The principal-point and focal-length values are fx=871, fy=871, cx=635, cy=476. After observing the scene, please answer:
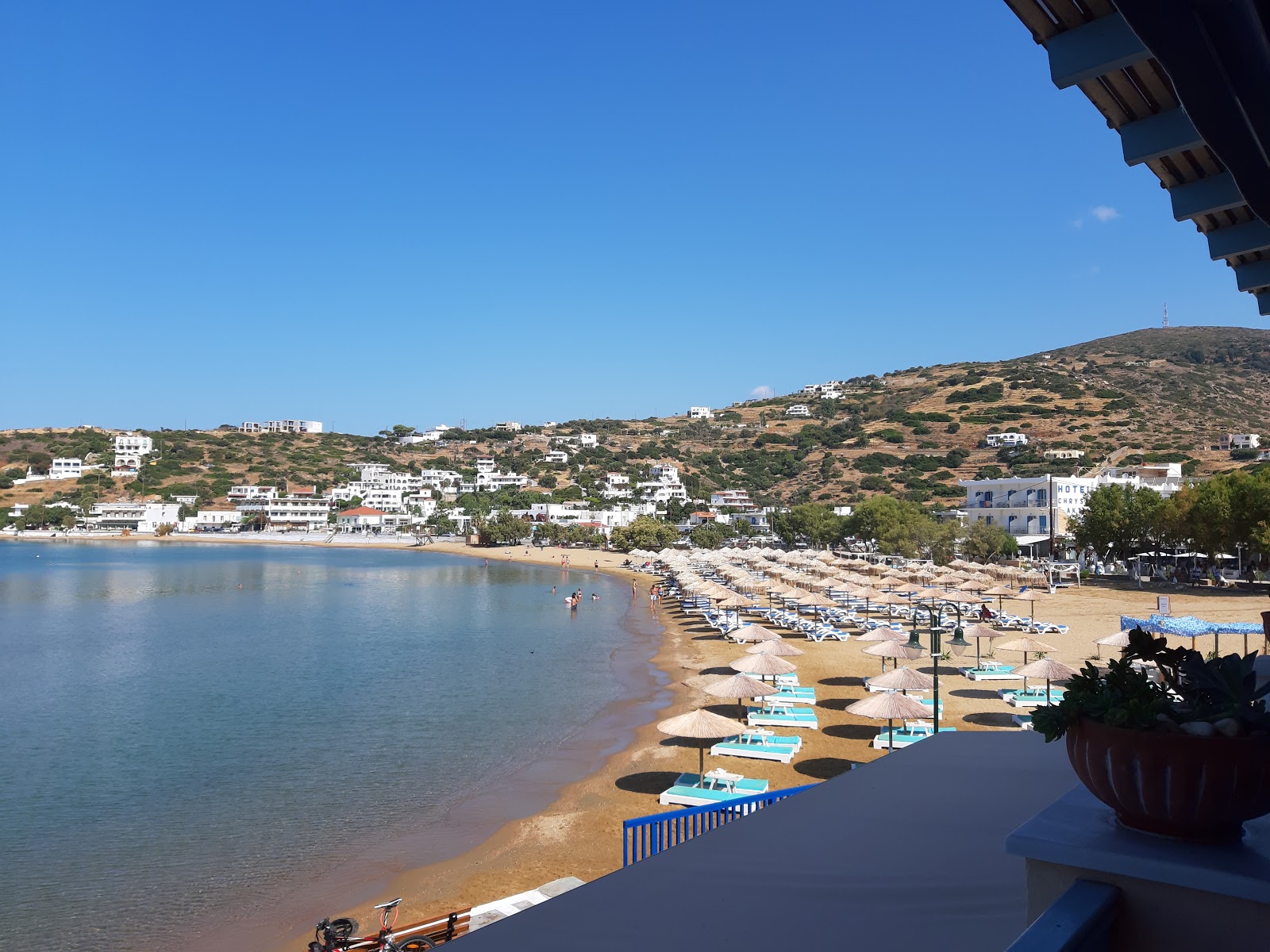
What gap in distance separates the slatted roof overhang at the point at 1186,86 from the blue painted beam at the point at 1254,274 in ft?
2.08

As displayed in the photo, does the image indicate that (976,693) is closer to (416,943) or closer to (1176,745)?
(416,943)

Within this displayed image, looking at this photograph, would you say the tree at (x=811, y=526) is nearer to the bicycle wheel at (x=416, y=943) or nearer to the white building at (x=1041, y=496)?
the white building at (x=1041, y=496)

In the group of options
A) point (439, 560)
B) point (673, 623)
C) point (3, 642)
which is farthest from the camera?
point (439, 560)

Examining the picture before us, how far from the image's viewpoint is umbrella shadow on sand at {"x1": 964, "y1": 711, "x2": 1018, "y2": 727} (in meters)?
16.2

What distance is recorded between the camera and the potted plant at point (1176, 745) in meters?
1.67

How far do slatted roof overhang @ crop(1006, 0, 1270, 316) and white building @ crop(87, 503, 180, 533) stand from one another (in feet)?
399

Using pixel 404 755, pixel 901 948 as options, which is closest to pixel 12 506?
pixel 404 755

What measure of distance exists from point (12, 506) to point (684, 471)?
287ft

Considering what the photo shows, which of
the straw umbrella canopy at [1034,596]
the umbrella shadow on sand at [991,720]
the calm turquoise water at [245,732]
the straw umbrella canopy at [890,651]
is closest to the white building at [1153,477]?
the straw umbrella canopy at [1034,596]

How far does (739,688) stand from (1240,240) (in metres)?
12.0

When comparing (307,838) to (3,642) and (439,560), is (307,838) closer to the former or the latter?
(3,642)

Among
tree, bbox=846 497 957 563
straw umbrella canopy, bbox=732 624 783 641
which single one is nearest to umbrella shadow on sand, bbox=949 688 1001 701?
straw umbrella canopy, bbox=732 624 783 641

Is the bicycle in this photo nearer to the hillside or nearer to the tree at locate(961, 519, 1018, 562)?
the tree at locate(961, 519, 1018, 562)

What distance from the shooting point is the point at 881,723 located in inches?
656
